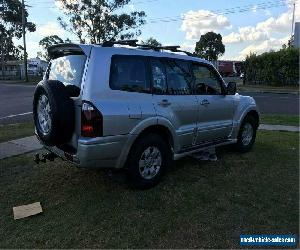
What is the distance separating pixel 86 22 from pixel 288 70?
2125cm

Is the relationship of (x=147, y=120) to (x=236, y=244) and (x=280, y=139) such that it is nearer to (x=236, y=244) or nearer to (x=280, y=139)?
(x=236, y=244)

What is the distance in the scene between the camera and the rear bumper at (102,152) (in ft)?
14.6

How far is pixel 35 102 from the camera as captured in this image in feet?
17.1

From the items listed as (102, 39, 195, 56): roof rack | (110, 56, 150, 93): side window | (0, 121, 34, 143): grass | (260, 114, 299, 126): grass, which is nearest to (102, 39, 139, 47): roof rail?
(102, 39, 195, 56): roof rack

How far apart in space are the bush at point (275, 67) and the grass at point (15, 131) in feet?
73.0

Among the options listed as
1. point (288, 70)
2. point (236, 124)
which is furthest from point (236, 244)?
point (288, 70)

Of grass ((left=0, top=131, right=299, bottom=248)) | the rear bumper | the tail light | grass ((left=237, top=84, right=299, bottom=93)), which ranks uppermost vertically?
grass ((left=237, top=84, right=299, bottom=93))

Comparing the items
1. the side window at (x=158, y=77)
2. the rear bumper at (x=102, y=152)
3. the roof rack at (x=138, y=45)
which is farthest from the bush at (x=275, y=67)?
the rear bumper at (x=102, y=152)

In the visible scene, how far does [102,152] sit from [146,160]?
2.58ft

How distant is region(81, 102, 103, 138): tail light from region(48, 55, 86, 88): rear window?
0.39 m

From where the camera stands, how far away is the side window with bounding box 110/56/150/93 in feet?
15.5

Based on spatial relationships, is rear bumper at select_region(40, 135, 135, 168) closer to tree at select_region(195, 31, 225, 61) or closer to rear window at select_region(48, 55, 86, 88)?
rear window at select_region(48, 55, 86, 88)

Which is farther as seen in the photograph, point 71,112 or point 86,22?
point 86,22

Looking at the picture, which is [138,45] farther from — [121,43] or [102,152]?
[102,152]
